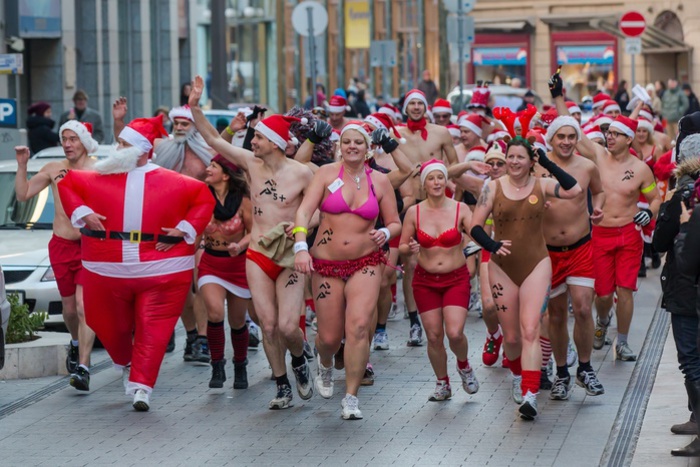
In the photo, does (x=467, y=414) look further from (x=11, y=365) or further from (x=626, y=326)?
(x=11, y=365)

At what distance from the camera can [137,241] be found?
11133mm

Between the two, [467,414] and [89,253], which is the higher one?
[89,253]

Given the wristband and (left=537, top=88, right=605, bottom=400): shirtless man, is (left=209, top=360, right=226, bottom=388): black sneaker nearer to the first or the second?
the wristband

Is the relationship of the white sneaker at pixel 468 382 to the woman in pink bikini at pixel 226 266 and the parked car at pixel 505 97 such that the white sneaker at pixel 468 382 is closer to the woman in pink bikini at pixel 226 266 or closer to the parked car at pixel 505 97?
the woman in pink bikini at pixel 226 266

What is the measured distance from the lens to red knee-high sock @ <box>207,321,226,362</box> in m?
12.1

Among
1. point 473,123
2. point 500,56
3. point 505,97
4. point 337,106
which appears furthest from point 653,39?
point 473,123

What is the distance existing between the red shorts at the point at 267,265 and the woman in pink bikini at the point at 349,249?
0.93ft

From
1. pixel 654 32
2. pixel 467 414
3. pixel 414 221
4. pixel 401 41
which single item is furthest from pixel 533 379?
pixel 401 41

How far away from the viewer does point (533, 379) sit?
418 inches

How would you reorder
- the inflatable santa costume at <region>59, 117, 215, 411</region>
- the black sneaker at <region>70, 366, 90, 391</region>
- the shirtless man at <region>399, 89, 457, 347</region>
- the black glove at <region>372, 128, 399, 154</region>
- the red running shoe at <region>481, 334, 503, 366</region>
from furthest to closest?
the shirtless man at <region>399, 89, 457, 347</region> < the red running shoe at <region>481, 334, 503, 366</region> < the black sneaker at <region>70, 366, 90, 391</region> < the black glove at <region>372, 128, 399, 154</region> < the inflatable santa costume at <region>59, 117, 215, 411</region>

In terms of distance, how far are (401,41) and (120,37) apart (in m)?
24.4

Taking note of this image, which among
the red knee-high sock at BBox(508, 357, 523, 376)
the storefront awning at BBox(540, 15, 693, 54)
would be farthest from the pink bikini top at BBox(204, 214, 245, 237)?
the storefront awning at BBox(540, 15, 693, 54)

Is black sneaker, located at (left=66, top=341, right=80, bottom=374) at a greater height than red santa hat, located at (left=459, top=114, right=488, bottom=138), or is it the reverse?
red santa hat, located at (left=459, top=114, right=488, bottom=138)

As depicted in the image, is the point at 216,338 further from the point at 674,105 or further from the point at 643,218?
the point at 674,105
